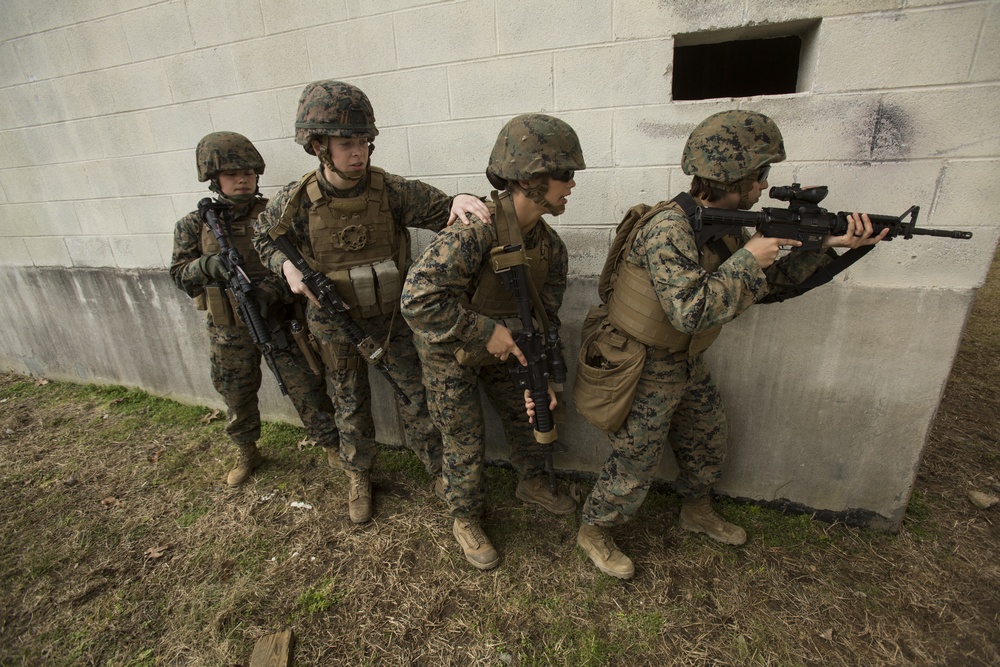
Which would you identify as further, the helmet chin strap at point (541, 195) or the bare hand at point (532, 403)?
the bare hand at point (532, 403)

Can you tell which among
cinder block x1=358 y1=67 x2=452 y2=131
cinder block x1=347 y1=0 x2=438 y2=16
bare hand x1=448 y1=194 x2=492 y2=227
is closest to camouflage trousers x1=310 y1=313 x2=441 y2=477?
bare hand x1=448 y1=194 x2=492 y2=227

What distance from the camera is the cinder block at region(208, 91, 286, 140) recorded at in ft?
10.2

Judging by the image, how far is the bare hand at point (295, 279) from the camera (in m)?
2.47

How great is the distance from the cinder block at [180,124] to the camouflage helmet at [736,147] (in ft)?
10.6

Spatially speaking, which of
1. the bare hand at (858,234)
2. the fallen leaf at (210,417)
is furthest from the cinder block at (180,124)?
the bare hand at (858,234)

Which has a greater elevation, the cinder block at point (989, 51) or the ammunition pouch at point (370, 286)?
the cinder block at point (989, 51)

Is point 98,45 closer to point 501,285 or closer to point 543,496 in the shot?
point 501,285

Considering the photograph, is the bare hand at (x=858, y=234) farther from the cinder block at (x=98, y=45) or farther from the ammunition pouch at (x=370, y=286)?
the cinder block at (x=98, y=45)

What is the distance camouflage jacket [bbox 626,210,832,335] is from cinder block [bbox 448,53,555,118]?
111 centimetres

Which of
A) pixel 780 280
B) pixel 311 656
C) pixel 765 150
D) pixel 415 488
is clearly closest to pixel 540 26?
pixel 765 150

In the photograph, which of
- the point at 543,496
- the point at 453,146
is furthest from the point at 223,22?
the point at 543,496

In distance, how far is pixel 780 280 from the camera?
2.11 metres

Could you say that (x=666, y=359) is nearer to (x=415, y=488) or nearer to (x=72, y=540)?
(x=415, y=488)

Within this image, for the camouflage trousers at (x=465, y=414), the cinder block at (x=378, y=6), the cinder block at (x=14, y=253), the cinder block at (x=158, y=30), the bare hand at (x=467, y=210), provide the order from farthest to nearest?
the cinder block at (x=14, y=253)
the cinder block at (x=158, y=30)
the cinder block at (x=378, y=6)
the camouflage trousers at (x=465, y=414)
the bare hand at (x=467, y=210)
